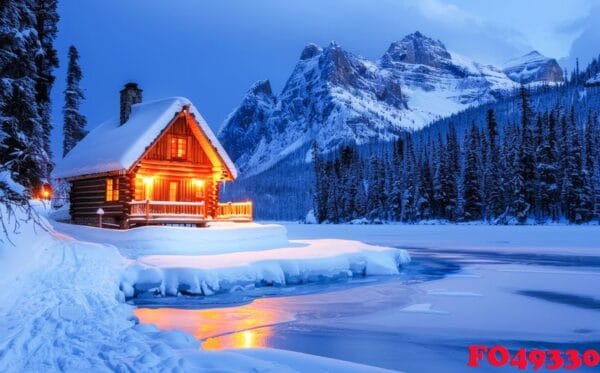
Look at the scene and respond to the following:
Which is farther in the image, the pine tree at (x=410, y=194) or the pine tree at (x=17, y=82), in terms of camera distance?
the pine tree at (x=410, y=194)

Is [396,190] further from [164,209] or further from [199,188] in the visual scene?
[164,209]

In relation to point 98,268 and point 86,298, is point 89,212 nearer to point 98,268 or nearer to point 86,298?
point 98,268

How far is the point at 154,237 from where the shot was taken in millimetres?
20984

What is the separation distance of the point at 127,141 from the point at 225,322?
16694 millimetres

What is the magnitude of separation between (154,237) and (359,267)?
360 inches

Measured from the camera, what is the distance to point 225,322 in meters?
12.0

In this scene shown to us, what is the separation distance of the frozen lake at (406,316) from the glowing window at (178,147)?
40.6ft

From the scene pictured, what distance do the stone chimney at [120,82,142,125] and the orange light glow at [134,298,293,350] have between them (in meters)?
19.9

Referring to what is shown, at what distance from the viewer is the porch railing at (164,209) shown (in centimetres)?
2432

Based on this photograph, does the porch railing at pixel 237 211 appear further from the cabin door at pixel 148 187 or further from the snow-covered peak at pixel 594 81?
the snow-covered peak at pixel 594 81

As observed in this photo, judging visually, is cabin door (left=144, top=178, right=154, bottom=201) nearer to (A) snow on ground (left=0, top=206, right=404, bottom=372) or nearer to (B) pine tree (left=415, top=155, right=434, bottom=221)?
(A) snow on ground (left=0, top=206, right=404, bottom=372)

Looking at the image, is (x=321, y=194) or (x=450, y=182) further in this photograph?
(x=321, y=194)

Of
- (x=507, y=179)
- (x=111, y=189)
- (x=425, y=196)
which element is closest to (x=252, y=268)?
(x=111, y=189)

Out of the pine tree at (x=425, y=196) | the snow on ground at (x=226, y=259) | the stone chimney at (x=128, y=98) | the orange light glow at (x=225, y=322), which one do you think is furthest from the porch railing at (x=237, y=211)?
the pine tree at (x=425, y=196)
